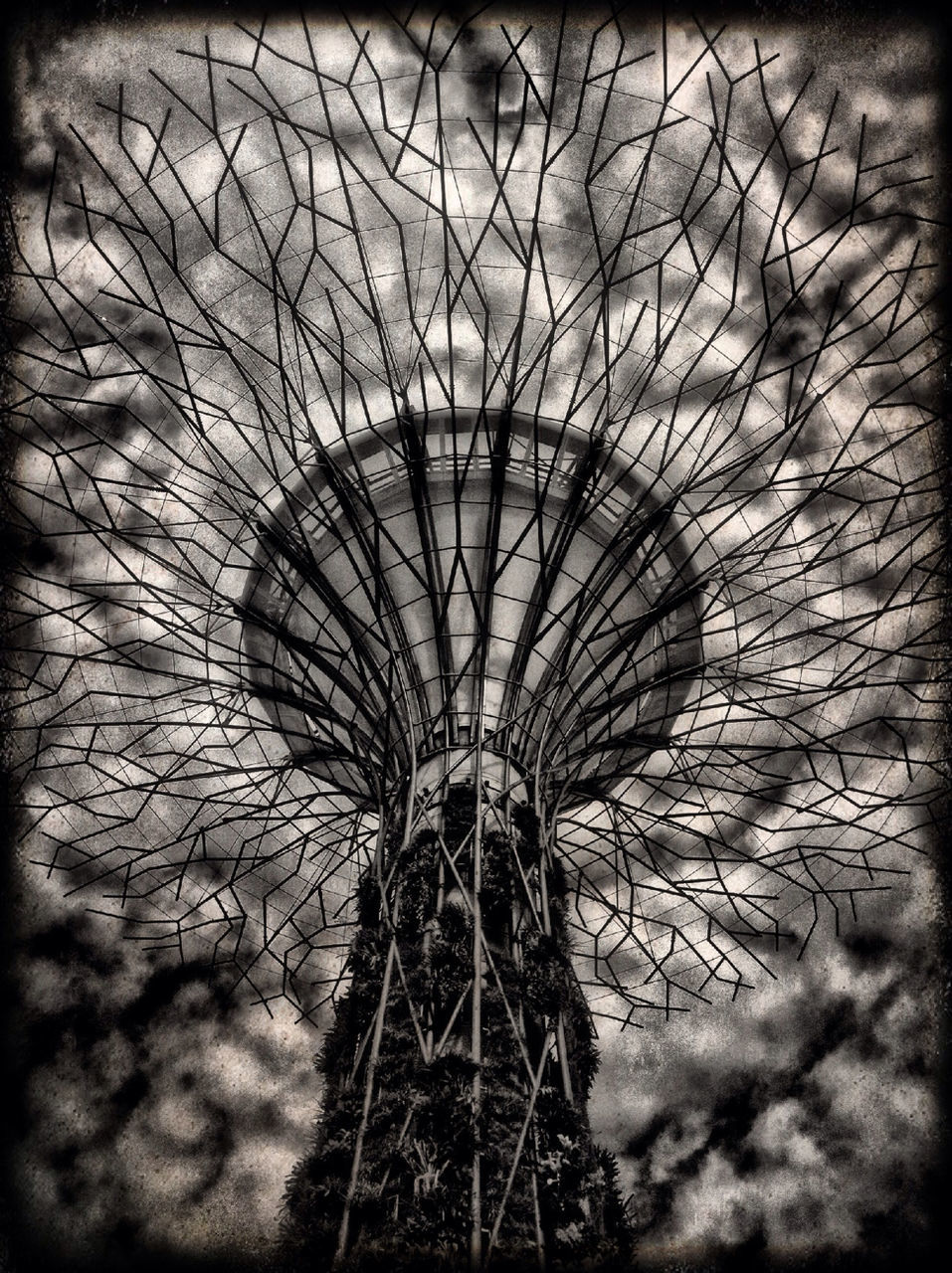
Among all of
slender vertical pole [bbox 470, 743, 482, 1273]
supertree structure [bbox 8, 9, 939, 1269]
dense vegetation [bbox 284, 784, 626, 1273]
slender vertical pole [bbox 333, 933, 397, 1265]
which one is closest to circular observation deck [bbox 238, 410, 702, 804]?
supertree structure [bbox 8, 9, 939, 1269]

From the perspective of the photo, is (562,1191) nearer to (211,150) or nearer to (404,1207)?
(404,1207)

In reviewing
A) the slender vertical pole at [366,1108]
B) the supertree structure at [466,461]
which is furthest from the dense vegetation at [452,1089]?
the supertree structure at [466,461]

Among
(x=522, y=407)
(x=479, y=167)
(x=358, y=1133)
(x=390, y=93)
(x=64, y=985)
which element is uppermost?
(x=390, y=93)

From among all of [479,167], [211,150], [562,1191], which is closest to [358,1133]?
[562,1191]

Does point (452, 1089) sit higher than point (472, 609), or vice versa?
point (472, 609)

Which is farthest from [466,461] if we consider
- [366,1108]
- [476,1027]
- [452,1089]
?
[366,1108]

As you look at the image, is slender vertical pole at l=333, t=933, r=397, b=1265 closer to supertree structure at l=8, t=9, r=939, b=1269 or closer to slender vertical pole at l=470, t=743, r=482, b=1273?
slender vertical pole at l=470, t=743, r=482, b=1273

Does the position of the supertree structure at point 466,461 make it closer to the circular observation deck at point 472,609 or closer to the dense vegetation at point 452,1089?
the circular observation deck at point 472,609

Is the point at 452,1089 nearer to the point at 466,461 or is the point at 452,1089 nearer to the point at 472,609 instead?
the point at 472,609
